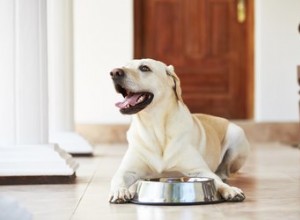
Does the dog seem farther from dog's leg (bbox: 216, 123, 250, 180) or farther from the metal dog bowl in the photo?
dog's leg (bbox: 216, 123, 250, 180)

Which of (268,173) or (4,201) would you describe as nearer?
(4,201)

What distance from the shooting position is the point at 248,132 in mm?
6691

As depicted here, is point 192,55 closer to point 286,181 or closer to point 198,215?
point 286,181

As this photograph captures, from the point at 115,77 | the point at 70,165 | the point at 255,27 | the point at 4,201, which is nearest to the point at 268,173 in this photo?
the point at 70,165

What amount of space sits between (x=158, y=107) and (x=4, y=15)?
2.73ft

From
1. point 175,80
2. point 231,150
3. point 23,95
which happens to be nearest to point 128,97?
point 175,80

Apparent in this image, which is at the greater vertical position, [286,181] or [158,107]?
[158,107]

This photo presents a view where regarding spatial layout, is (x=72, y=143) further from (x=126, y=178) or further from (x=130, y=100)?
(x=130, y=100)

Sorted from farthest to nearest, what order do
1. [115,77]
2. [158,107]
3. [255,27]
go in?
1. [255,27]
2. [158,107]
3. [115,77]

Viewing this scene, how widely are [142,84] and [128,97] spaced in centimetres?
7

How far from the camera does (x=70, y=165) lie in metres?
3.41

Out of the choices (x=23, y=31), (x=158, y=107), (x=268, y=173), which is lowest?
(x=268, y=173)

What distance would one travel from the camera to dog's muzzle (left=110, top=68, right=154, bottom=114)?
2.80 m

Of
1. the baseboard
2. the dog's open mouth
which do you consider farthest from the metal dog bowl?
the baseboard
